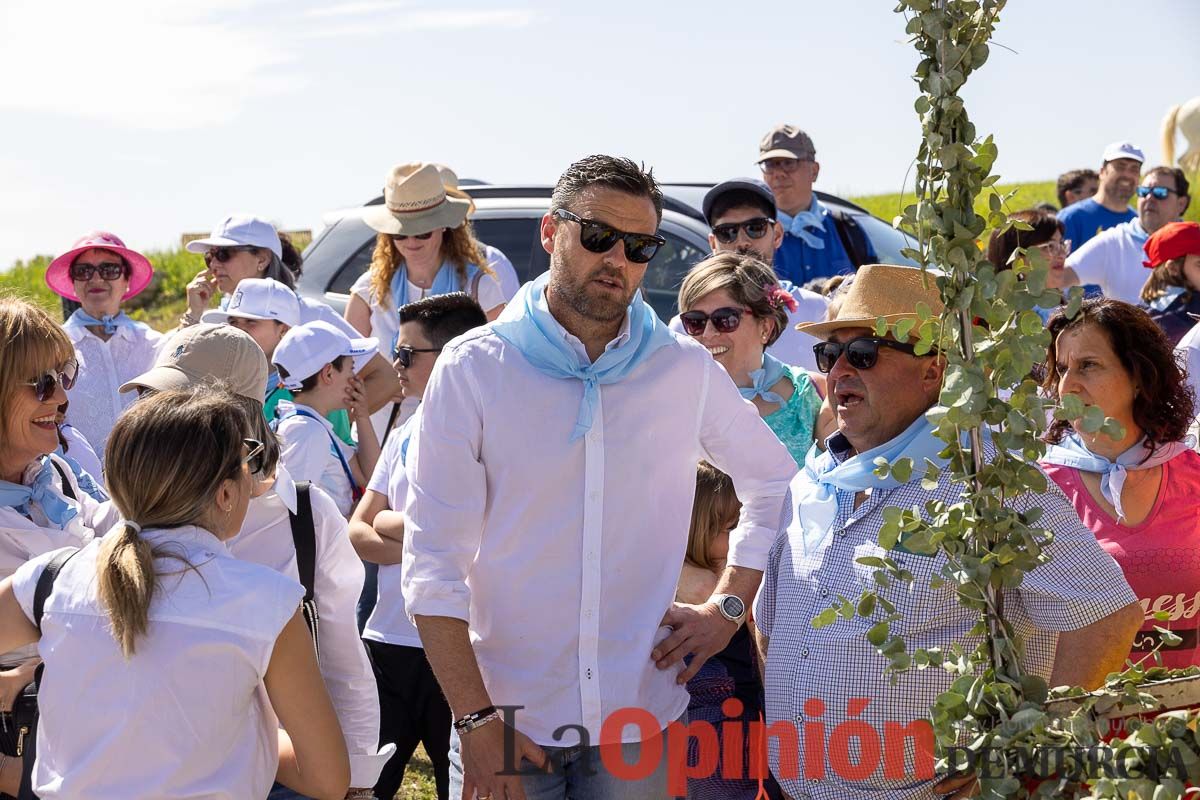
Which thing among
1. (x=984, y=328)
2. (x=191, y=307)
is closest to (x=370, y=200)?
(x=191, y=307)

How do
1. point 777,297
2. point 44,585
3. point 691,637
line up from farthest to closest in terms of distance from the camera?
point 777,297
point 691,637
point 44,585

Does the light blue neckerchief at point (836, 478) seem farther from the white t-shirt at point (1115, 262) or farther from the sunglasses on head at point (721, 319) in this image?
the white t-shirt at point (1115, 262)

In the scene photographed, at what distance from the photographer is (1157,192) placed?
7.49 m

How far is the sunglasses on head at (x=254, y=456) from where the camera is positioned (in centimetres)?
259

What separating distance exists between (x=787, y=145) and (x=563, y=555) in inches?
162

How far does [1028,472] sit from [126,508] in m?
1.70

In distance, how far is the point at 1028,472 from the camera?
5.55ft

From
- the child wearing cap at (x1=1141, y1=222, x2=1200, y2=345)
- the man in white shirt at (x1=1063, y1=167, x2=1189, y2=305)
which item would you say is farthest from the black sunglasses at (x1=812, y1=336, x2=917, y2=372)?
the man in white shirt at (x1=1063, y1=167, x2=1189, y2=305)

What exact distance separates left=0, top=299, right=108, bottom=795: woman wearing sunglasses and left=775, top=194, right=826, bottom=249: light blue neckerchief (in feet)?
13.1

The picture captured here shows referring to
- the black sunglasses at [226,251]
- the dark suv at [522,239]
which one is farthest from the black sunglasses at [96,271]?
the dark suv at [522,239]

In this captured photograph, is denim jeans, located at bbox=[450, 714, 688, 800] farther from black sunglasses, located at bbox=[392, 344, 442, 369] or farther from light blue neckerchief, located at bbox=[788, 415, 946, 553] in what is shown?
black sunglasses, located at bbox=[392, 344, 442, 369]

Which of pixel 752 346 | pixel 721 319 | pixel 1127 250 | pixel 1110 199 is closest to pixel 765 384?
pixel 752 346

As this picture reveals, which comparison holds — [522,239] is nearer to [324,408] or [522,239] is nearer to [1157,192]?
[324,408]

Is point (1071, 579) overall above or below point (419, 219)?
below
